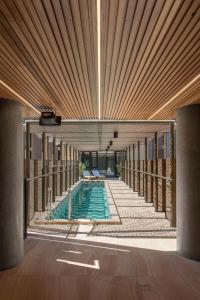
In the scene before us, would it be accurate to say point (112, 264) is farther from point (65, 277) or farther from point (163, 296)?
point (163, 296)

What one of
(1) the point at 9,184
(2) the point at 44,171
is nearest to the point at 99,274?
(1) the point at 9,184

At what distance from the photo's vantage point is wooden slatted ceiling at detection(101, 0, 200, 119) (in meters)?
2.79

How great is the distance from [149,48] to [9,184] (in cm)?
313

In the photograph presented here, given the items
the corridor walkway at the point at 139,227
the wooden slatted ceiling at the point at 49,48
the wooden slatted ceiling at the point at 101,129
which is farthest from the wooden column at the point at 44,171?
the wooden slatted ceiling at the point at 49,48

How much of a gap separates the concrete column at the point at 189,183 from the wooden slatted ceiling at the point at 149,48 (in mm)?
409

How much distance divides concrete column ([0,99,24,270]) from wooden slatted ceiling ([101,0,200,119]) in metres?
1.54

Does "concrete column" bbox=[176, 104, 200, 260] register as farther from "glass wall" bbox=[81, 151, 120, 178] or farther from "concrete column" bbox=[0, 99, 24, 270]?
"glass wall" bbox=[81, 151, 120, 178]

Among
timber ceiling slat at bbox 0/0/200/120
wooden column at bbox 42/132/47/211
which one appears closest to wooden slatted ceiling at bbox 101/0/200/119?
timber ceiling slat at bbox 0/0/200/120

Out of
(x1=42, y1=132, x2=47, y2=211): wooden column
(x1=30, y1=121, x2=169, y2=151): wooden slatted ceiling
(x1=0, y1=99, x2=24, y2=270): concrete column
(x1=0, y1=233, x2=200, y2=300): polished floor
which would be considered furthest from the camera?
(x1=42, y1=132, x2=47, y2=211): wooden column

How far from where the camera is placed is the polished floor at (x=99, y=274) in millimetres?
4445

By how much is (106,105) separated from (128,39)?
11.8ft

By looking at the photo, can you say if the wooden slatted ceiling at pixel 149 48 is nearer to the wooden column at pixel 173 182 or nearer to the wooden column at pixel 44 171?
the wooden column at pixel 173 182

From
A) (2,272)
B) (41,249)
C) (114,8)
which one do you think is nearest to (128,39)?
(114,8)

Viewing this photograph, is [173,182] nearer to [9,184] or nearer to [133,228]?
[133,228]
